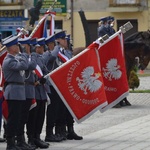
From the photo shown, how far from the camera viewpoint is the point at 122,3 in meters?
49.1

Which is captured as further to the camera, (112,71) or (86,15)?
(86,15)

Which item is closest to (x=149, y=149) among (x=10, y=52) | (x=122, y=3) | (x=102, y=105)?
(x=102, y=105)

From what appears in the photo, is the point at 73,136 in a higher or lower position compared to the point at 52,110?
lower

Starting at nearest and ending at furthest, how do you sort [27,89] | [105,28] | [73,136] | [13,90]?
1. [13,90]
2. [27,89]
3. [73,136]
4. [105,28]

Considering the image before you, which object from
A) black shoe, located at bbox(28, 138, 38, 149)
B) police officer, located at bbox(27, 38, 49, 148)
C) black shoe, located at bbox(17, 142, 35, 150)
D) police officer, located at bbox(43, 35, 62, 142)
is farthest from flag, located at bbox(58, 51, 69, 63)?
black shoe, located at bbox(17, 142, 35, 150)

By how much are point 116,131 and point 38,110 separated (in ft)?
8.75

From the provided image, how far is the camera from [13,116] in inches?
486

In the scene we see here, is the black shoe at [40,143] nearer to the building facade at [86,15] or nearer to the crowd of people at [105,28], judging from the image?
the crowd of people at [105,28]

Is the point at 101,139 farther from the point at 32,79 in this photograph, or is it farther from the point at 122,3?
the point at 122,3

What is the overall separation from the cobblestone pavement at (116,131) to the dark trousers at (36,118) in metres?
0.40

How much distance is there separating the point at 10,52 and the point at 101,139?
2726 mm

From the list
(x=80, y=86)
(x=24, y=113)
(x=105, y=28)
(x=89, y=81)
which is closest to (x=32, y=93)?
(x=24, y=113)

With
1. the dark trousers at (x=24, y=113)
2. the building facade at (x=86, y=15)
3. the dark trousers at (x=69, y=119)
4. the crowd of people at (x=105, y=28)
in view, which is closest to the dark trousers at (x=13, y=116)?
the dark trousers at (x=24, y=113)

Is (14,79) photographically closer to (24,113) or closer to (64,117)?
(24,113)
